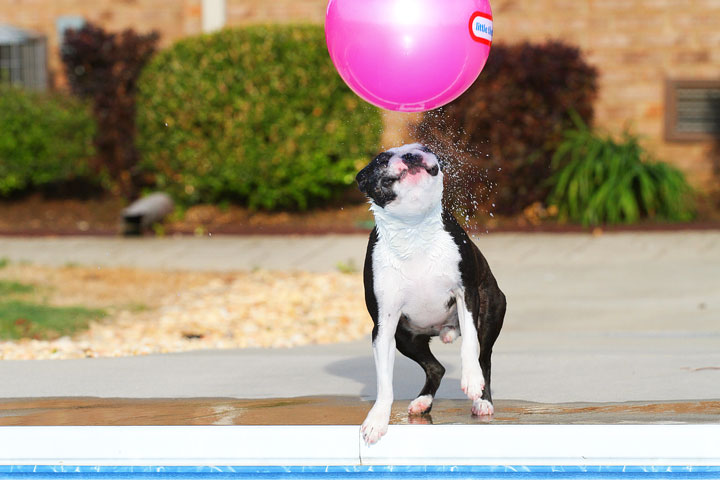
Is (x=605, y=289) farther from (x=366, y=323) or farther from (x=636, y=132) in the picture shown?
(x=636, y=132)

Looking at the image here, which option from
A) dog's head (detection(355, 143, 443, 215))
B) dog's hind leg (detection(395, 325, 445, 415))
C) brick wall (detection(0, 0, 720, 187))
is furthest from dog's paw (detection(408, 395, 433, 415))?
brick wall (detection(0, 0, 720, 187))

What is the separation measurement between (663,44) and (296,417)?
9742 millimetres

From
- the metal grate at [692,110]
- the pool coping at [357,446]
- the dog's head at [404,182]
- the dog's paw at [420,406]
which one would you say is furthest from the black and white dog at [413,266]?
the metal grate at [692,110]

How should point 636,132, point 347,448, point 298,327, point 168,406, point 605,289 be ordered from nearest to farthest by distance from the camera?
1. point 347,448
2. point 168,406
3. point 298,327
4. point 605,289
5. point 636,132

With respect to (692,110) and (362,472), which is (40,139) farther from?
(362,472)

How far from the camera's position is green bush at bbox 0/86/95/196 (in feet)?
40.7

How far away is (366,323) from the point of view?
677 cm

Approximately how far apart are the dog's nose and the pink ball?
35 centimetres

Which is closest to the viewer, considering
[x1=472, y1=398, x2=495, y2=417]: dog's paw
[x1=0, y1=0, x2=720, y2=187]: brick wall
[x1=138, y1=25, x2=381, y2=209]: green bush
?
[x1=472, y1=398, x2=495, y2=417]: dog's paw

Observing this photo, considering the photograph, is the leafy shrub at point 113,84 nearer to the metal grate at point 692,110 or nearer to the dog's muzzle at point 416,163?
the metal grate at point 692,110

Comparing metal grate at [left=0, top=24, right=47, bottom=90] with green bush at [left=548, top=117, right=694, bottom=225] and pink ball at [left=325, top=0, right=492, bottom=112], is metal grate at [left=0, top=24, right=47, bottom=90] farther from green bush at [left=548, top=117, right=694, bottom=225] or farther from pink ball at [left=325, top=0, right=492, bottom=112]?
pink ball at [left=325, top=0, right=492, bottom=112]

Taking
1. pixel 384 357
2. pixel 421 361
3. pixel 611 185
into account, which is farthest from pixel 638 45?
pixel 384 357

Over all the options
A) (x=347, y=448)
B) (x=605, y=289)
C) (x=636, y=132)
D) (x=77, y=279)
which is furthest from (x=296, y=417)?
(x=636, y=132)

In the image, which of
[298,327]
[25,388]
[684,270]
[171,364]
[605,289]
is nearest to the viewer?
[25,388]
